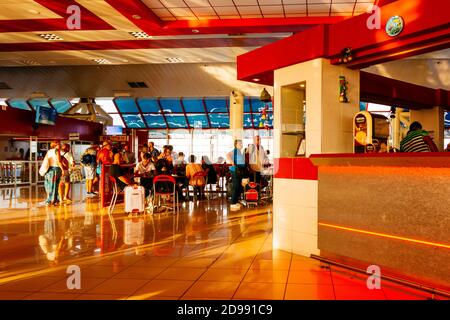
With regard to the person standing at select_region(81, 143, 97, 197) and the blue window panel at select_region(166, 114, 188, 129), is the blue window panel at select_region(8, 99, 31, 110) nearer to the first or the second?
the blue window panel at select_region(166, 114, 188, 129)

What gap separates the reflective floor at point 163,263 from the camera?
3.38 m

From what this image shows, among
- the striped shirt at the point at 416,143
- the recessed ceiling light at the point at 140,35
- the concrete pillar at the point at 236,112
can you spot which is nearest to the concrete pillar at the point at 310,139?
the striped shirt at the point at 416,143

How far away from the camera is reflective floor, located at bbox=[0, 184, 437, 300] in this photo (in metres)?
3.38

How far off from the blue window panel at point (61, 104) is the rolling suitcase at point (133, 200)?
13.1 m

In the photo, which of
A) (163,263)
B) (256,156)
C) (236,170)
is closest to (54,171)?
(236,170)

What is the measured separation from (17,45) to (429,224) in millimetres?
11588

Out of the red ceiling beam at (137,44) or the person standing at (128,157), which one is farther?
the person standing at (128,157)

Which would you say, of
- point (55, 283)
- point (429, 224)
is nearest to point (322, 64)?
point (429, 224)

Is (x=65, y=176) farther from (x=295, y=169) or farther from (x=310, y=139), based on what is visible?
(x=310, y=139)

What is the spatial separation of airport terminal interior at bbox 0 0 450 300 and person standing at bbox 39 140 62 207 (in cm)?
3

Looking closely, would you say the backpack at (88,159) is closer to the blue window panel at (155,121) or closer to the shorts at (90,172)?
the shorts at (90,172)

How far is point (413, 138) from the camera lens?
420 centimetres

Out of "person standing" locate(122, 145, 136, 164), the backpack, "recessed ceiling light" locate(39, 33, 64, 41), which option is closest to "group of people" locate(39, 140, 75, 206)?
the backpack
